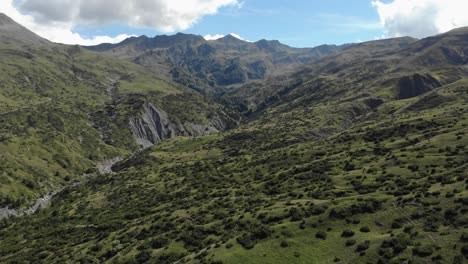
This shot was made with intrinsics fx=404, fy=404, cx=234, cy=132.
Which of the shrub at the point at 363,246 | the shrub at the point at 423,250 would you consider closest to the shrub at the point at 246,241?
the shrub at the point at 363,246

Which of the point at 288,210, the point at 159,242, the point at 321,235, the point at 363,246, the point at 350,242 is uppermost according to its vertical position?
the point at 363,246

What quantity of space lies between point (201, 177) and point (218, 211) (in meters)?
59.7

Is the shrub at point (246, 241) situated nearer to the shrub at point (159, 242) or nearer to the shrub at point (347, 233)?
the shrub at point (347, 233)

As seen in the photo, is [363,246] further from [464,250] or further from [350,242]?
[464,250]

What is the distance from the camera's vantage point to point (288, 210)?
78375mm

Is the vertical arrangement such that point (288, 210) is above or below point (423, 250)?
below

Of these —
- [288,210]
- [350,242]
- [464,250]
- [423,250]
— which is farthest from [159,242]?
[464,250]

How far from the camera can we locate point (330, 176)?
347 ft

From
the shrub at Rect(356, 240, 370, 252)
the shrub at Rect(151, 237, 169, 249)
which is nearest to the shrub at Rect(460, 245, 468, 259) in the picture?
the shrub at Rect(356, 240, 370, 252)

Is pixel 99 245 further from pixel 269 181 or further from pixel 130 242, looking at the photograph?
pixel 269 181

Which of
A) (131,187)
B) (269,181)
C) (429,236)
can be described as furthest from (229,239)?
(131,187)

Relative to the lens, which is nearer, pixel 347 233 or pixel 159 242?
pixel 347 233

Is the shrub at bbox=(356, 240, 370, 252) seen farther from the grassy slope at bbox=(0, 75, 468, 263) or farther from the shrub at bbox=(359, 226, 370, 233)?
the shrub at bbox=(359, 226, 370, 233)

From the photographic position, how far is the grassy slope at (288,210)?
58.8m
